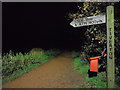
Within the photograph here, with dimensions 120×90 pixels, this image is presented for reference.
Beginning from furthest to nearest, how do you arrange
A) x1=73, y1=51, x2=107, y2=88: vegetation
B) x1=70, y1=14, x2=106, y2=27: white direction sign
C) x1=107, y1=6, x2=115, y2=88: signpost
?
x1=73, y1=51, x2=107, y2=88: vegetation < x1=70, y1=14, x2=106, y2=27: white direction sign < x1=107, y1=6, x2=115, y2=88: signpost

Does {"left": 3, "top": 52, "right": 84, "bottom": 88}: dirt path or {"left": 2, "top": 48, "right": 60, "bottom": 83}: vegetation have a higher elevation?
{"left": 2, "top": 48, "right": 60, "bottom": 83}: vegetation

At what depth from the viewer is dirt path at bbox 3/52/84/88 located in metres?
6.05

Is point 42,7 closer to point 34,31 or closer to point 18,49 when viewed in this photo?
point 34,31

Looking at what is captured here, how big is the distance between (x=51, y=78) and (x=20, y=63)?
1.99 m

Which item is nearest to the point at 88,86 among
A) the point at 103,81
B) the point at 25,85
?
the point at 103,81

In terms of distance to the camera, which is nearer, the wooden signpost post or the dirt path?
the wooden signpost post

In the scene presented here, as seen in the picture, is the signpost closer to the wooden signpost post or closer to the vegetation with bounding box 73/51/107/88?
the wooden signpost post

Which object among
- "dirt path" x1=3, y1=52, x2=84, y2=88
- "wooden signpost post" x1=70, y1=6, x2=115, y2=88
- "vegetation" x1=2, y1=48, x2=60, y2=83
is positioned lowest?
"dirt path" x1=3, y1=52, x2=84, y2=88

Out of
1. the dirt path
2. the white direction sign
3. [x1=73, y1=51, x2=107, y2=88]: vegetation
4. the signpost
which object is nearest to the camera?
the signpost

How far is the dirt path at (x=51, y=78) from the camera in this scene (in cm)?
605

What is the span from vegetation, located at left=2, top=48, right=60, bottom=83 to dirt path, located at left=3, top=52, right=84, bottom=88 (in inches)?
14.0

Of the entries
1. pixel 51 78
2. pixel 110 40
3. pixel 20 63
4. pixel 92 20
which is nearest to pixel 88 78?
pixel 51 78

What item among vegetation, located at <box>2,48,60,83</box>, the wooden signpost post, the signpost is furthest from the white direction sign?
vegetation, located at <box>2,48,60,83</box>

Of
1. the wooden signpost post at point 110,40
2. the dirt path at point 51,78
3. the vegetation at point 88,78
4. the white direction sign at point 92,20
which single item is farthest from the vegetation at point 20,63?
the wooden signpost post at point 110,40
